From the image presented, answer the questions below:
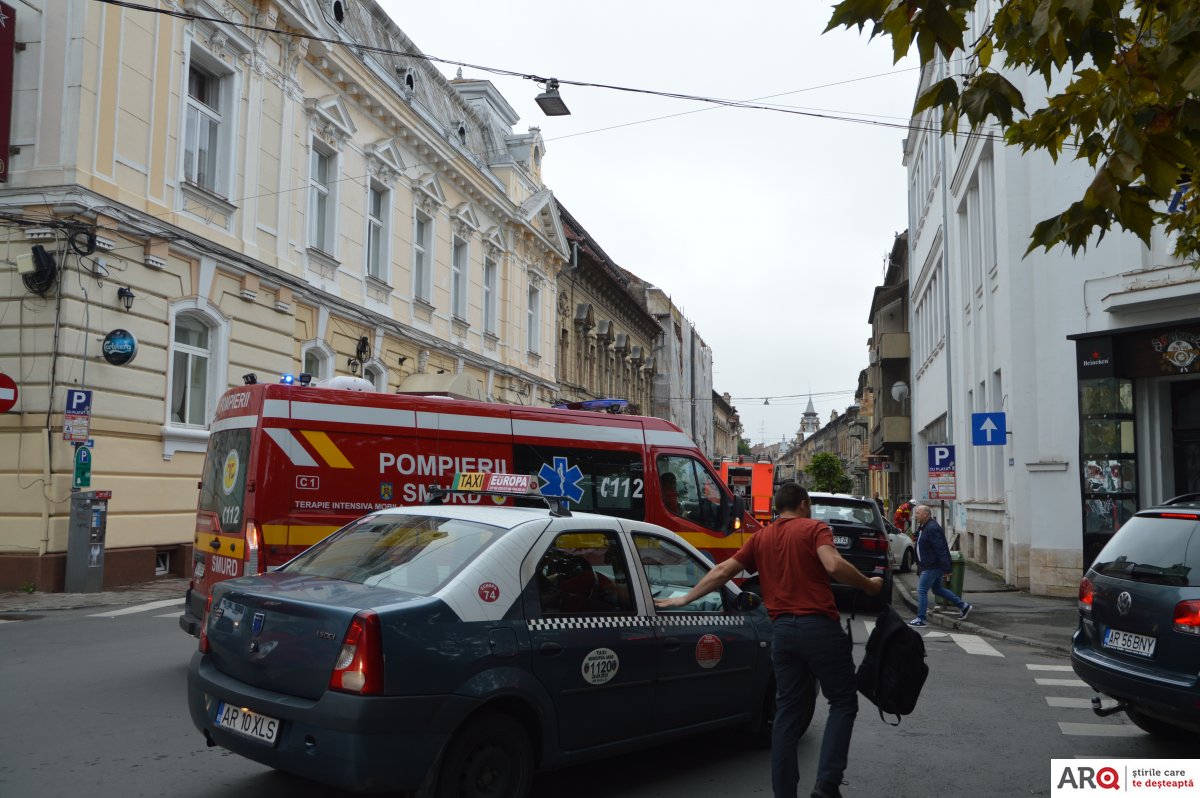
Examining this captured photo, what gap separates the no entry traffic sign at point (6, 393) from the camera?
A: 45.7 ft

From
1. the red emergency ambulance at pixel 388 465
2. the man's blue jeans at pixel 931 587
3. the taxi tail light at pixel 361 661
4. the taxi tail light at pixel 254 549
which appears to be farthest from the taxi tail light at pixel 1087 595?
the man's blue jeans at pixel 931 587

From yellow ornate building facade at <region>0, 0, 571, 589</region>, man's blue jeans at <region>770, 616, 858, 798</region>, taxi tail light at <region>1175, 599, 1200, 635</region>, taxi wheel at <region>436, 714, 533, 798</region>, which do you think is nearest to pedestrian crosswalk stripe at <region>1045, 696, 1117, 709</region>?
taxi tail light at <region>1175, 599, 1200, 635</region>

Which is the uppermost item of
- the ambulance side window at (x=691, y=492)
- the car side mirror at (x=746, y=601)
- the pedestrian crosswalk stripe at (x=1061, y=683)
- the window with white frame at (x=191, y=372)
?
the window with white frame at (x=191, y=372)

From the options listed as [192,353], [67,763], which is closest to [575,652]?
[67,763]

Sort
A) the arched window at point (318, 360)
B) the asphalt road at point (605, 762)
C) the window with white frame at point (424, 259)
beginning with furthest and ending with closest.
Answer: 1. the window with white frame at point (424, 259)
2. the arched window at point (318, 360)
3. the asphalt road at point (605, 762)

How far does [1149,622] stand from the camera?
6516mm

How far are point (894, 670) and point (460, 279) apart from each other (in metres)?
24.7

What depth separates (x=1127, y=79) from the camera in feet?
17.9

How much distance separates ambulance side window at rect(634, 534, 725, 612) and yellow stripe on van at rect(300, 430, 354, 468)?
4.15m

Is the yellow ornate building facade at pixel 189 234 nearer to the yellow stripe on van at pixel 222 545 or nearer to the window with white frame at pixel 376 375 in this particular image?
the window with white frame at pixel 376 375

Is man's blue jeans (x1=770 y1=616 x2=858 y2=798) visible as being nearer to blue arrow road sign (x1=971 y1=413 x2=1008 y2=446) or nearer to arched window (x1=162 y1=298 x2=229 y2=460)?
blue arrow road sign (x1=971 y1=413 x2=1008 y2=446)

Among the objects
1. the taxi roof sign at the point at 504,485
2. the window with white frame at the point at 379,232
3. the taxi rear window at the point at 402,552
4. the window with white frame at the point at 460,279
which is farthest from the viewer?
the window with white frame at the point at 460,279

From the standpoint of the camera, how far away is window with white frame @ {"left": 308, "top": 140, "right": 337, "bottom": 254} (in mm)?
21406

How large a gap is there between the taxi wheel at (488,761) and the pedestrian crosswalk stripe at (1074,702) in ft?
18.8
